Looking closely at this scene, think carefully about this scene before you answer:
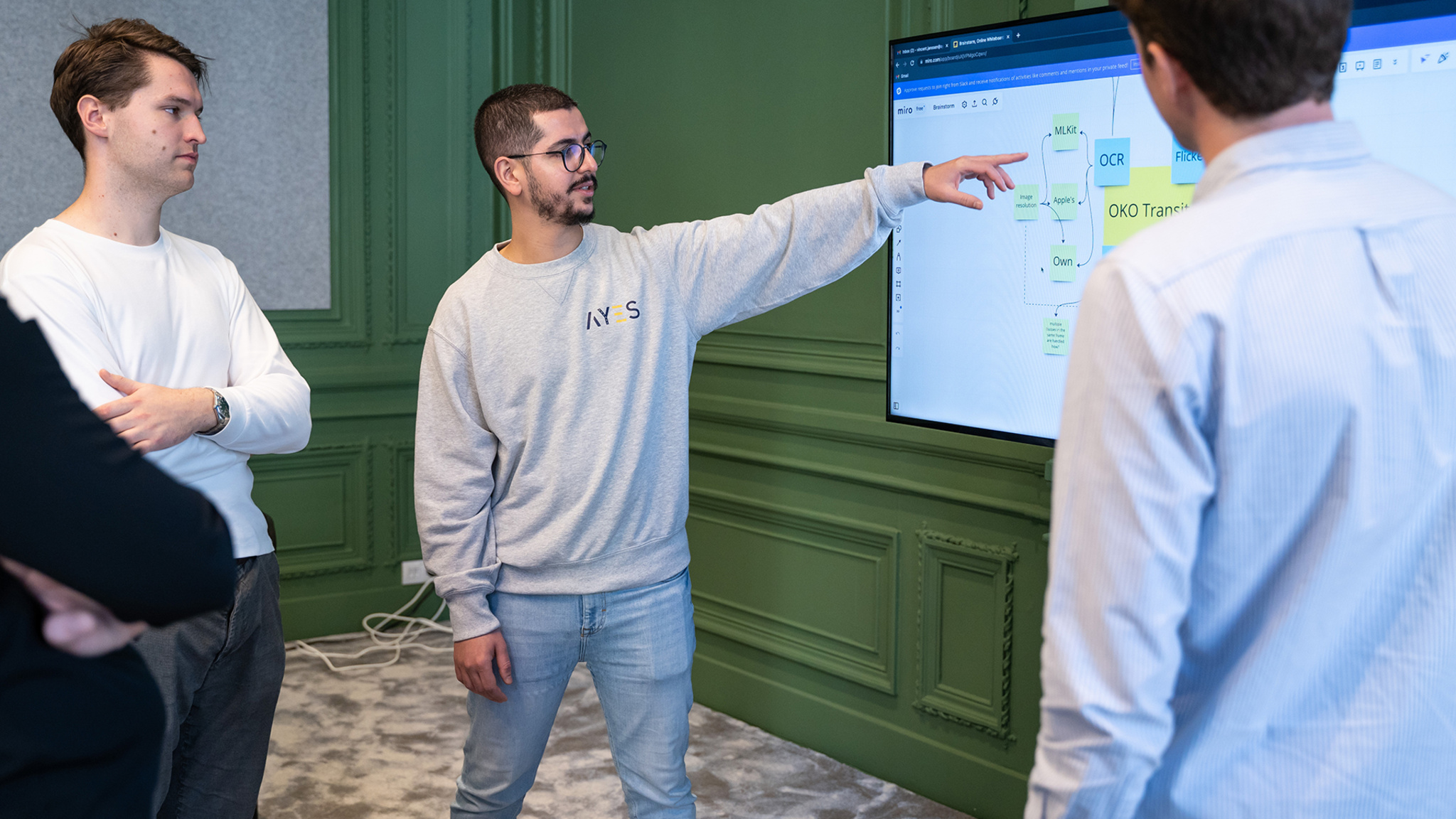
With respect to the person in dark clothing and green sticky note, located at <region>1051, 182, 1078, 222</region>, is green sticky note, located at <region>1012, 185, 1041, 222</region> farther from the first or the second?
the person in dark clothing

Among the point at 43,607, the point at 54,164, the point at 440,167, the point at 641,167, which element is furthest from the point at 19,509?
the point at 440,167

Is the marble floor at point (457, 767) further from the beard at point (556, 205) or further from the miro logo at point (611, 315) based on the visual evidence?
the beard at point (556, 205)

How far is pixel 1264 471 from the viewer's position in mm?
871

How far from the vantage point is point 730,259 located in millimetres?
1986

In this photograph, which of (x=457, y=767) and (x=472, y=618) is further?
(x=457, y=767)

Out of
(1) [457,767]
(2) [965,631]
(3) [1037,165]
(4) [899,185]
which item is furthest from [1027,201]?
(1) [457,767]

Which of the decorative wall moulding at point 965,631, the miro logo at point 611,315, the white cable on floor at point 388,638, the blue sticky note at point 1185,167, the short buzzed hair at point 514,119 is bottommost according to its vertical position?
the white cable on floor at point 388,638

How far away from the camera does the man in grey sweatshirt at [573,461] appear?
1.90 metres

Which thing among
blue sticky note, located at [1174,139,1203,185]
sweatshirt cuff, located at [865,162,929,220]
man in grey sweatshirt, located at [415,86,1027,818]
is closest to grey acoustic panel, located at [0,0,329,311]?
man in grey sweatshirt, located at [415,86,1027,818]

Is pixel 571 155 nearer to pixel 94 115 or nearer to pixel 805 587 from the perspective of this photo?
pixel 94 115

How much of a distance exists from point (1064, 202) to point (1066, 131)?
119 mm

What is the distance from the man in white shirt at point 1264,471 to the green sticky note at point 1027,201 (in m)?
1.02

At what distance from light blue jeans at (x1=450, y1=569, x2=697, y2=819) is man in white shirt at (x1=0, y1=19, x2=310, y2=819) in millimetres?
387

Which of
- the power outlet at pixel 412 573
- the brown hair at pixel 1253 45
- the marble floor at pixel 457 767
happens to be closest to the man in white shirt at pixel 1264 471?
the brown hair at pixel 1253 45
